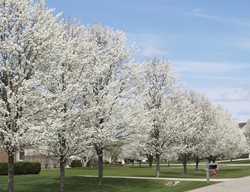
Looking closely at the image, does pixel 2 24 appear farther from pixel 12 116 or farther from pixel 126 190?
pixel 126 190

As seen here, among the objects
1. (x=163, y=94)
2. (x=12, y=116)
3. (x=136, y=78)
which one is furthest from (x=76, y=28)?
(x=163, y=94)

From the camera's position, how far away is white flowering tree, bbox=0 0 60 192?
17281mm

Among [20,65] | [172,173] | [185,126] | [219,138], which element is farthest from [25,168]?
[20,65]

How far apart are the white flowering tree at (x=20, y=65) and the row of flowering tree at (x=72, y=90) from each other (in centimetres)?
4

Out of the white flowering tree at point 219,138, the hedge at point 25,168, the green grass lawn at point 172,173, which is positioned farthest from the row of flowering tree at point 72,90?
the white flowering tree at point 219,138

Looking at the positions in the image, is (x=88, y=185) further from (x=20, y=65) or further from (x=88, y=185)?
(x=20, y=65)

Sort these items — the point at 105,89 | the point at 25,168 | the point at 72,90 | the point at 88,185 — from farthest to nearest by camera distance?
the point at 25,168, the point at 88,185, the point at 105,89, the point at 72,90

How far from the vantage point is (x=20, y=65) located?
18203 millimetres

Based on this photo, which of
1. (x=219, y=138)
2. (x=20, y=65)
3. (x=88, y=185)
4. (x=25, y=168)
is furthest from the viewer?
(x=219, y=138)

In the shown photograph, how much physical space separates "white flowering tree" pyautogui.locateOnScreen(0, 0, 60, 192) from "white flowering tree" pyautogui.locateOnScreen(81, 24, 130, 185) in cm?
415

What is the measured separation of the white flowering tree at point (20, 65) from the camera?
56.7 ft

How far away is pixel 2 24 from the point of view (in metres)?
17.8

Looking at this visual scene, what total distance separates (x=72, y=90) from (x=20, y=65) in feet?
9.55

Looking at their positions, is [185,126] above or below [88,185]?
above
